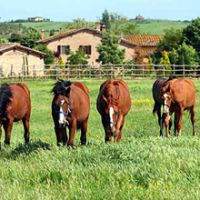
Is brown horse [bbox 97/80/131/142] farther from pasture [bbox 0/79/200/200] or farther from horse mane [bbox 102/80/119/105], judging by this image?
pasture [bbox 0/79/200/200]

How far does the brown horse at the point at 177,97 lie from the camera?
16141mm

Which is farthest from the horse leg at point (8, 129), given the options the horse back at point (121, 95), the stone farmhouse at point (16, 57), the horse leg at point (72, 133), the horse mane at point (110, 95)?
the stone farmhouse at point (16, 57)

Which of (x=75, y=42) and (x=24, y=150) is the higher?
(x=75, y=42)

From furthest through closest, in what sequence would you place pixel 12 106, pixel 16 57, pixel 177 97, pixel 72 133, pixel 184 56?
pixel 16 57
pixel 184 56
pixel 177 97
pixel 12 106
pixel 72 133

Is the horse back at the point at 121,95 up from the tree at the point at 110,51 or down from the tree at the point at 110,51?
down

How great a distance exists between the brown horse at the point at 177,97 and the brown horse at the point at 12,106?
153 inches

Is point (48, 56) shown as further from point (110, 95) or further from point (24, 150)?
point (24, 150)

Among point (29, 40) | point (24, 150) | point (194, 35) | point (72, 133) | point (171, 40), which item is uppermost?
point (29, 40)

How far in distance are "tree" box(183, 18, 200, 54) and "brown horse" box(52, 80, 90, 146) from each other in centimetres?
5061

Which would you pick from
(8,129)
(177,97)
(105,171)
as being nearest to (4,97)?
(8,129)

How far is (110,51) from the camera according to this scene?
225 feet

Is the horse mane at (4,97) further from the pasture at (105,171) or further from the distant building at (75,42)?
the distant building at (75,42)

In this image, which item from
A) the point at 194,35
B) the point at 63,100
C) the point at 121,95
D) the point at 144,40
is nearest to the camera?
the point at 63,100

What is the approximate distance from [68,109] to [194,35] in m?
52.7
